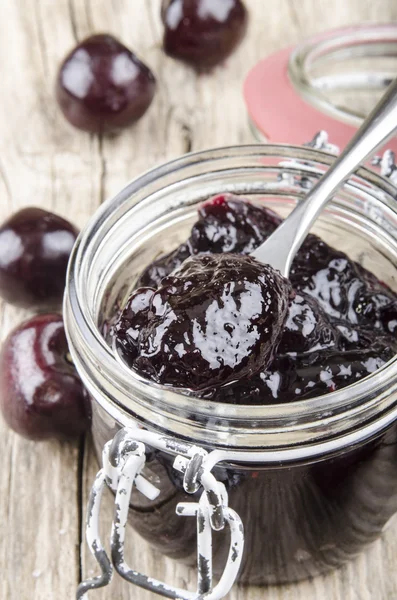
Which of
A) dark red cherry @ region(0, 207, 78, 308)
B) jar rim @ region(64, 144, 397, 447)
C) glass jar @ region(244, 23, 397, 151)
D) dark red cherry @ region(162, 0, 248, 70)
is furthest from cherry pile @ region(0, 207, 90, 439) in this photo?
dark red cherry @ region(162, 0, 248, 70)

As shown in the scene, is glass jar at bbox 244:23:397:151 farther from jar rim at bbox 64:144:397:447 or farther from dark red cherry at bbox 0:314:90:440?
jar rim at bbox 64:144:397:447

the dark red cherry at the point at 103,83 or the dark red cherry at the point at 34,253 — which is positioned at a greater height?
the dark red cherry at the point at 103,83

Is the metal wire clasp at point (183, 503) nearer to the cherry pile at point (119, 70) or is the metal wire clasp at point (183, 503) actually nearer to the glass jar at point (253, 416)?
the glass jar at point (253, 416)

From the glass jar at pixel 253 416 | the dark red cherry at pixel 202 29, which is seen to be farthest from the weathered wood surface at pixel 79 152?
the glass jar at pixel 253 416

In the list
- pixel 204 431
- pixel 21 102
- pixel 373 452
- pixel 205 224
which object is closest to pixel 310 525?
pixel 373 452

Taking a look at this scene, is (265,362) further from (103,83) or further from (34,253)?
(103,83)

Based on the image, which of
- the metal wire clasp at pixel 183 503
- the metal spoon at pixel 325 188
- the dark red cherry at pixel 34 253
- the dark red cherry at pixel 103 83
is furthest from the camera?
the dark red cherry at pixel 103 83

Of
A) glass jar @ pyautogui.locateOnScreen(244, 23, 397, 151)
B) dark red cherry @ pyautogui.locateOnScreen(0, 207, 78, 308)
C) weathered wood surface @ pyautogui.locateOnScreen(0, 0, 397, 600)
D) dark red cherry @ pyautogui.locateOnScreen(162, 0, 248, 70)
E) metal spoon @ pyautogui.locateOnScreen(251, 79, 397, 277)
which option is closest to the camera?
metal spoon @ pyautogui.locateOnScreen(251, 79, 397, 277)
